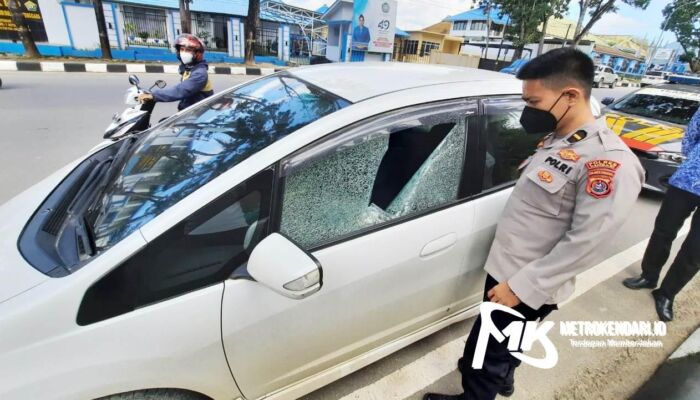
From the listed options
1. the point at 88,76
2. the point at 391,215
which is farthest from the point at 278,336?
the point at 88,76

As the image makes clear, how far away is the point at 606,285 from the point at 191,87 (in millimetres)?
4022

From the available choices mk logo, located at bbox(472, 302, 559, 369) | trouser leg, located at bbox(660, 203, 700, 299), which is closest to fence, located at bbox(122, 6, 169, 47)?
mk logo, located at bbox(472, 302, 559, 369)

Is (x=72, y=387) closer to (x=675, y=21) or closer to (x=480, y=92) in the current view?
(x=480, y=92)

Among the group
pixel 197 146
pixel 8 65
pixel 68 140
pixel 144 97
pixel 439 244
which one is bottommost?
pixel 68 140

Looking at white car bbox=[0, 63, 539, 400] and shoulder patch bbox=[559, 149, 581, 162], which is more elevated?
shoulder patch bbox=[559, 149, 581, 162]

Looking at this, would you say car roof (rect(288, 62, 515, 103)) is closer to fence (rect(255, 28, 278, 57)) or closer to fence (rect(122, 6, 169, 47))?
fence (rect(122, 6, 169, 47))

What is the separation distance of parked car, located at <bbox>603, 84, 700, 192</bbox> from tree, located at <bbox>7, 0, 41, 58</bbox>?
1658cm

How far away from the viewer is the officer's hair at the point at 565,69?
4.24ft

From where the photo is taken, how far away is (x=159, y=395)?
120 centimetres

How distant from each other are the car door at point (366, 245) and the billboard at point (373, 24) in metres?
14.7

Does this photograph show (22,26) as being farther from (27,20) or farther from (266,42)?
(266,42)

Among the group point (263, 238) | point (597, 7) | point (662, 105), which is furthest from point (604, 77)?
point (263, 238)

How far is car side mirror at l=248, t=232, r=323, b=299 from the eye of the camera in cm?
107

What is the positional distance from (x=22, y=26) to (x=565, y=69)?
1679 centimetres
